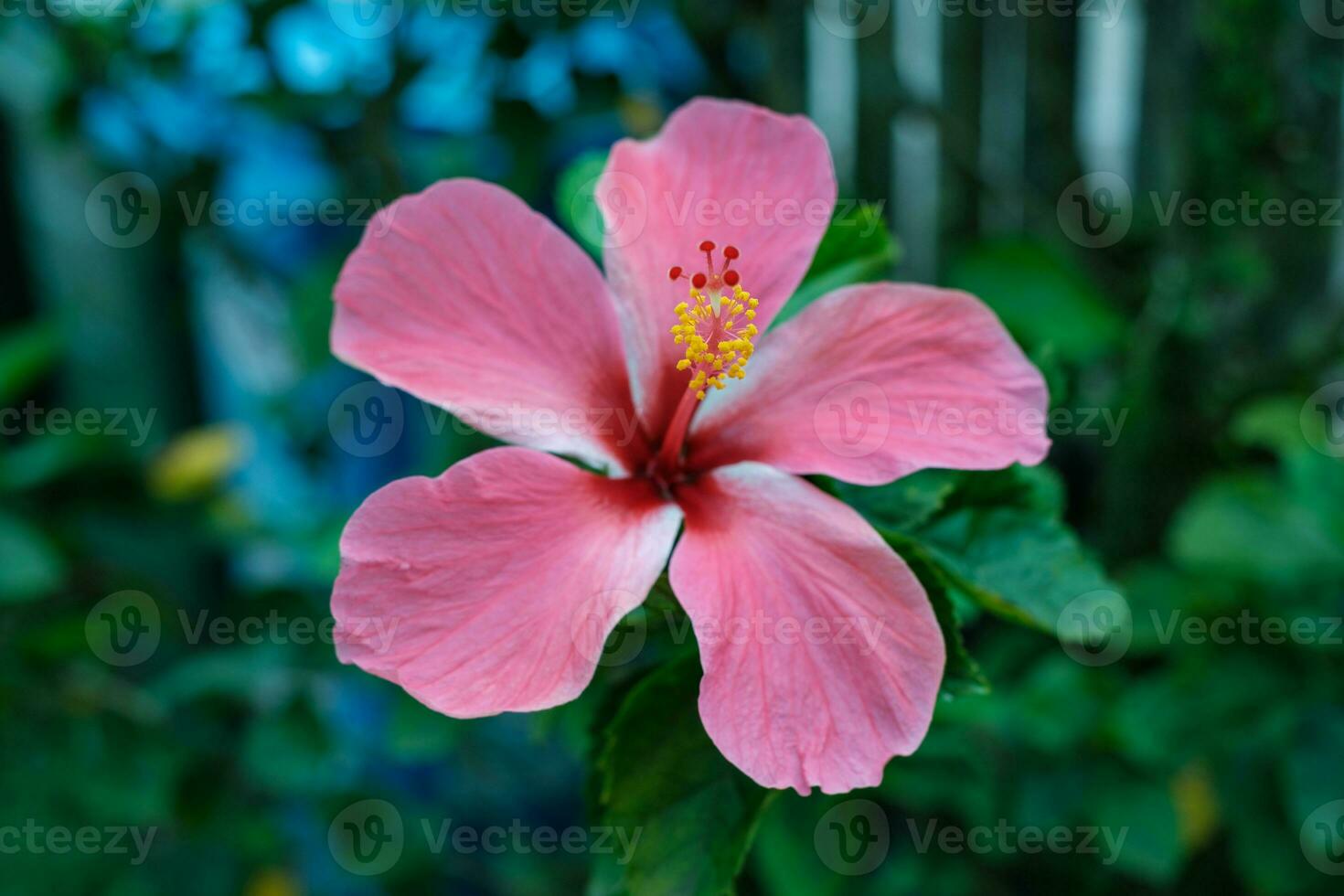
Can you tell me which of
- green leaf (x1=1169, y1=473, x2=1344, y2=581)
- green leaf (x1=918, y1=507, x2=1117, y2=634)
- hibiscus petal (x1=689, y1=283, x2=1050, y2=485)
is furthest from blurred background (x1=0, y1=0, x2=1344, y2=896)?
hibiscus petal (x1=689, y1=283, x2=1050, y2=485)

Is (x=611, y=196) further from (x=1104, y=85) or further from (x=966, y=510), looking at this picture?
(x=1104, y=85)

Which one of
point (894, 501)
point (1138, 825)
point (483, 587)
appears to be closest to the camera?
point (483, 587)

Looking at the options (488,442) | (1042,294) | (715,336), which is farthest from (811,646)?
(1042,294)

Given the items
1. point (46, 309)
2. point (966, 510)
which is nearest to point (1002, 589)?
point (966, 510)

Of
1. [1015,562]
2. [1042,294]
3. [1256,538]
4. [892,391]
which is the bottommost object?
[1256,538]

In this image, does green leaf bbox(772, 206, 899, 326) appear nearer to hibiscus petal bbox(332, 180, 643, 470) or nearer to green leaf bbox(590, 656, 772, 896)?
hibiscus petal bbox(332, 180, 643, 470)

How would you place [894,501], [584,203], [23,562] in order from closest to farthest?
[894,501] → [584,203] → [23,562]

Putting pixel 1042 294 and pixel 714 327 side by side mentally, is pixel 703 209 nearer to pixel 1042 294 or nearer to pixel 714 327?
pixel 714 327
